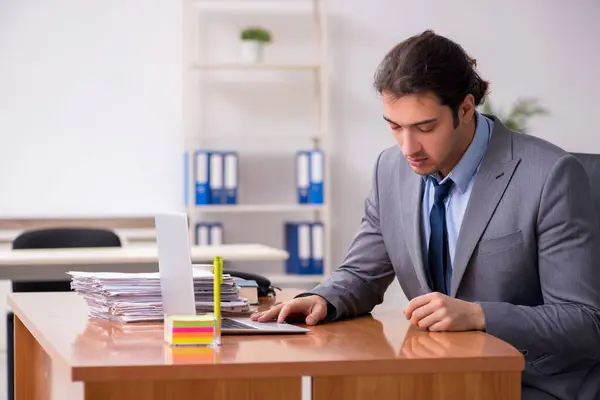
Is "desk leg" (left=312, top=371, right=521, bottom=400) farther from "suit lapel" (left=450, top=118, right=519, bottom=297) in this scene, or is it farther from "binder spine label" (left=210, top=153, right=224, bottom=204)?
"binder spine label" (left=210, top=153, right=224, bottom=204)

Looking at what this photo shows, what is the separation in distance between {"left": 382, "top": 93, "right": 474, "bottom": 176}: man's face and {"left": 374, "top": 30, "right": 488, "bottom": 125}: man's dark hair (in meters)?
0.02

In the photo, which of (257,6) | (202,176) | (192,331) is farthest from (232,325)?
(257,6)

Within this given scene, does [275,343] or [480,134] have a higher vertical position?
[480,134]

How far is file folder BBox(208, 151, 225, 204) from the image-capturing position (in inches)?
205

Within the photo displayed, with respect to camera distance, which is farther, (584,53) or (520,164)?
(584,53)

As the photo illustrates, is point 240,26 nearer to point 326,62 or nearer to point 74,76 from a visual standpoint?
point 326,62

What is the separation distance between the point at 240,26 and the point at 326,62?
605 mm

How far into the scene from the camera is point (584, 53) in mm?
5910

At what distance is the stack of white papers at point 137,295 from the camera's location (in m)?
1.82

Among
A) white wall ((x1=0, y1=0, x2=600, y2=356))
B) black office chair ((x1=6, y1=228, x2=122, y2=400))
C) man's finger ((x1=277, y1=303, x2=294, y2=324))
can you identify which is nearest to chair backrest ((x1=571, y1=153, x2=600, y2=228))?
man's finger ((x1=277, y1=303, x2=294, y2=324))

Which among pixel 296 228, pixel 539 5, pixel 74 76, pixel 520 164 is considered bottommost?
pixel 296 228

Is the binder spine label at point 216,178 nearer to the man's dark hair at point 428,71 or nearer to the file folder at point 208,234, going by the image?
the file folder at point 208,234

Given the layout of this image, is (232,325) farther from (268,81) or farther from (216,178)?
(268,81)

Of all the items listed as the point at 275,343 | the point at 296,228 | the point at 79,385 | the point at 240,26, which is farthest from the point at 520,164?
the point at 240,26
